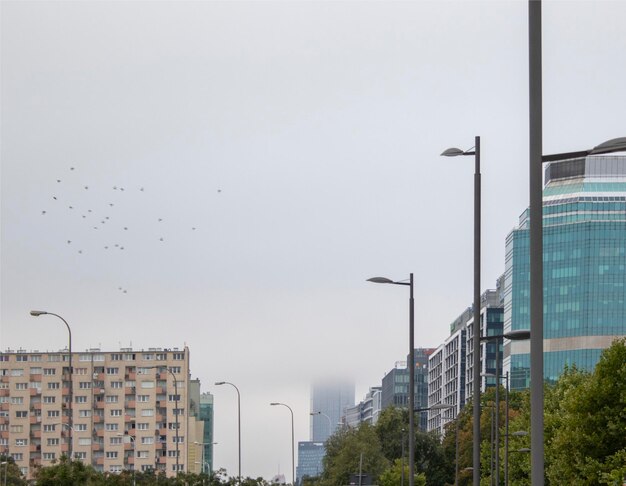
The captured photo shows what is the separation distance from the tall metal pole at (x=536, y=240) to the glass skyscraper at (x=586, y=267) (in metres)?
154

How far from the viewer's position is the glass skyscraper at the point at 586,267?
170750 millimetres

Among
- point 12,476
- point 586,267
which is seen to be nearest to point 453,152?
point 12,476

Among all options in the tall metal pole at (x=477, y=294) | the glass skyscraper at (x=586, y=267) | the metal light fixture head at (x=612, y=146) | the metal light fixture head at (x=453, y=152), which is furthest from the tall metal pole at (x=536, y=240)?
the glass skyscraper at (x=586, y=267)

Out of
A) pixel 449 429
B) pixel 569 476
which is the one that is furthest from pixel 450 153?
pixel 449 429

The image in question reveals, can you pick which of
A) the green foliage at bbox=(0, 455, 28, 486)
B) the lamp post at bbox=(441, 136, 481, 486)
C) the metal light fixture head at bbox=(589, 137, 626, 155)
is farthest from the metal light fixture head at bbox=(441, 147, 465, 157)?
the green foliage at bbox=(0, 455, 28, 486)

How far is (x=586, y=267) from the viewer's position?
17150 centimetres

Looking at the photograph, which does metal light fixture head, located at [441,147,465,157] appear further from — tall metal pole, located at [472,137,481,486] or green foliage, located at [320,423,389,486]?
green foliage, located at [320,423,389,486]

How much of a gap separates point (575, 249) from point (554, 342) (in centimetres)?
1103

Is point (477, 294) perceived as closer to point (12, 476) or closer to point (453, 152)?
point (453, 152)

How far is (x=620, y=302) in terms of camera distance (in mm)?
171750

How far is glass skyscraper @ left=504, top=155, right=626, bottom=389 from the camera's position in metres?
171

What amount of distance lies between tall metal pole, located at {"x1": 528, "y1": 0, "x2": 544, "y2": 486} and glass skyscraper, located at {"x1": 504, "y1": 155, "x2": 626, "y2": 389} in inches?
6075

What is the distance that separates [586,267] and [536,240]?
157 m

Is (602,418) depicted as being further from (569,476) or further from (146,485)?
(146,485)
